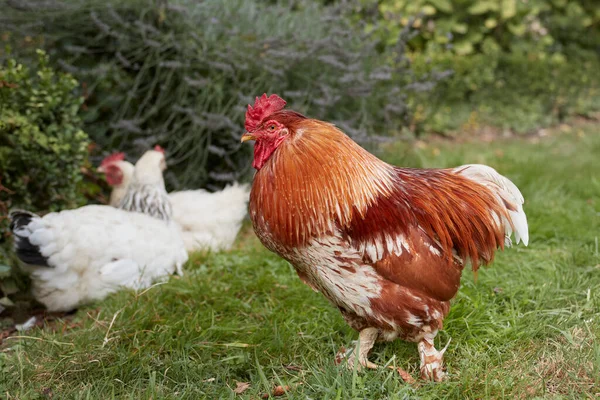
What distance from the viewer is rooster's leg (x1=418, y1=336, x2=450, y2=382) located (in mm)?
2840

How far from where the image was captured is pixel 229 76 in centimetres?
518

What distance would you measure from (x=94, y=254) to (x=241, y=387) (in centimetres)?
158

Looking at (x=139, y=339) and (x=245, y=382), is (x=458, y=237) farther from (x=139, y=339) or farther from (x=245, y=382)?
(x=139, y=339)

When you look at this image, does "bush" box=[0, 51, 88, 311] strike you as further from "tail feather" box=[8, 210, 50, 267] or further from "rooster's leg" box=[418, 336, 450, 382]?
"rooster's leg" box=[418, 336, 450, 382]

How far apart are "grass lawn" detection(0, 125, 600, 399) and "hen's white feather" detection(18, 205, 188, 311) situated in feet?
0.50

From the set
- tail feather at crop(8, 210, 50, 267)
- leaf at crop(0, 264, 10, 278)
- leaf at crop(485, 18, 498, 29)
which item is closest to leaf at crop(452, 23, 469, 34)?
leaf at crop(485, 18, 498, 29)

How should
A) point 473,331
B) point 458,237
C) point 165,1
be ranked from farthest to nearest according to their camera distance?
point 165,1 < point 473,331 < point 458,237

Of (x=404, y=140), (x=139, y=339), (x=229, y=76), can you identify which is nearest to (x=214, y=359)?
(x=139, y=339)

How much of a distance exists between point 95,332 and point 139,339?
→ 0.92 feet

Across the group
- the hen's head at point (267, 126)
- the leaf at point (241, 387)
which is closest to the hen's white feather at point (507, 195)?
the hen's head at point (267, 126)

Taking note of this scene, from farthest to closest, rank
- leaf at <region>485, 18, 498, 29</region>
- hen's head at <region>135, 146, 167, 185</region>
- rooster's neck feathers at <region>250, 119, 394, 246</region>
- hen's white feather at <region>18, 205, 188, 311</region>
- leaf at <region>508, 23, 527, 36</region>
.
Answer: leaf at <region>508, 23, 527, 36</region> → leaf at <region>485, 18, 498, 29</region> → hen's head at <region>135, 146, 167, 185</region> → hen's white feather at <region>18, 205, 188, 311</region> → rooster's neck feathers at <region>250, 119, 394, 246</region>

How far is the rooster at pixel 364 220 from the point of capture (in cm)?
257

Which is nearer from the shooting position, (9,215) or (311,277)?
(311,277)

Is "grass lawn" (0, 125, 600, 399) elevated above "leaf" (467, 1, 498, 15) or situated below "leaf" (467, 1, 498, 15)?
below
